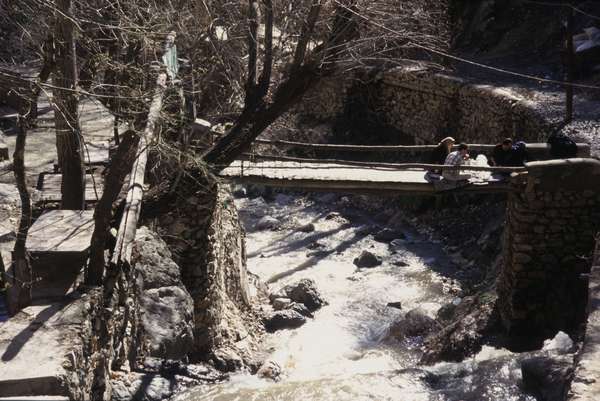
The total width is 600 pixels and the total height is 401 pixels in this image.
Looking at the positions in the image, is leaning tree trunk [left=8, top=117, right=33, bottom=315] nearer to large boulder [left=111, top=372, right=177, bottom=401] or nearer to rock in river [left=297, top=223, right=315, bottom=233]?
large boulder [left=111, top=372, right=177, bottom=401]

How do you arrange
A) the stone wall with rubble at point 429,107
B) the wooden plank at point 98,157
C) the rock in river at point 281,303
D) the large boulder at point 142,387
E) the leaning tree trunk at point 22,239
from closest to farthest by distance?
the leaning tree trunk at point 22,239
the large boulder at point 142,387
the wooden plank at point 98,157
the rock in river at point 281,303
the stone wall with rubble at point 429,107

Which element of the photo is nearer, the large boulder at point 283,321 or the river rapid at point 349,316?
the river rapid at point 349,316

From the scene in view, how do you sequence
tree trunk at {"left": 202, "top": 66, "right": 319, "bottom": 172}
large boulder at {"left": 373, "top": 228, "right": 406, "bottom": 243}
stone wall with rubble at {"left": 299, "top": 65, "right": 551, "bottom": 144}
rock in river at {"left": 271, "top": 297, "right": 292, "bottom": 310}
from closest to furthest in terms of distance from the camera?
1. tree trunk at {"left": 202, "top": 66, "right": 319, "bottom": 172}
2. rock in river at {"left": 271, "top": 297, "right": 292, "bottom": 310}
3. stone wall with rubble at {"left": 299, "top": 65, "right": 551, "bottom": 144}
4. large boulder at {"left": 373, "top": 228, "right": 406, "bottom": 243}

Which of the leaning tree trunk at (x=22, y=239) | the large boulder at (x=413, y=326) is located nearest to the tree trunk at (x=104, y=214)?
the leaning tree trunk at (x=22, y=239)

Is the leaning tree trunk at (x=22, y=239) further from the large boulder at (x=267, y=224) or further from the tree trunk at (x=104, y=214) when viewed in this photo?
the large boulder at (x=267, y=224)

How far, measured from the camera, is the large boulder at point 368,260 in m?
15.4

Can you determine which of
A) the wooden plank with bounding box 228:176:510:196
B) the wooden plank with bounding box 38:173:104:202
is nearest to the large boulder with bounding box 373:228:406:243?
the wooden plank with bounding box 228:176:510:196

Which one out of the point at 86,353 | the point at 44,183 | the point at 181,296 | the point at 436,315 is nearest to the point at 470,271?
the point at 436,315

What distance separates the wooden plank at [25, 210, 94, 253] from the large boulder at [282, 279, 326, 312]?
20.8ft

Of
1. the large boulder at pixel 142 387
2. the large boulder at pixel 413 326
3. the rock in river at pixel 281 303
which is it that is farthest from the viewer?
the rock in river at pixel 281 303

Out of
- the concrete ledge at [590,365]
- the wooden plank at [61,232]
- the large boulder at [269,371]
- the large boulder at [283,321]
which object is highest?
the wooden plank at [61,232]

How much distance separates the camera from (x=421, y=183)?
10.7 metres

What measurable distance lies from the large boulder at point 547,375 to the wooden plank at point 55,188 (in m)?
5.08

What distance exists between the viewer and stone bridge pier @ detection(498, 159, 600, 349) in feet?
34.2
